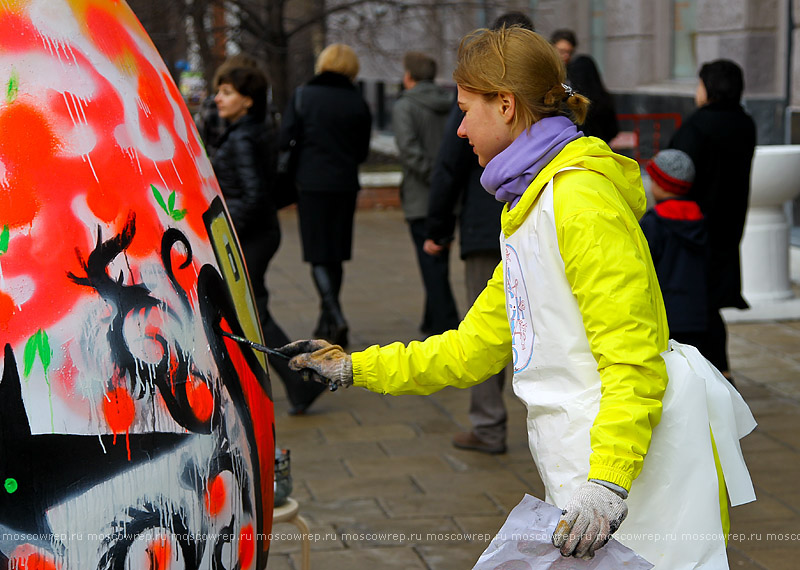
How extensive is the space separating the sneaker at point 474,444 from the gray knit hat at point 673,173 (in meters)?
1.36

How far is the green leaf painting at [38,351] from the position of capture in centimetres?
194

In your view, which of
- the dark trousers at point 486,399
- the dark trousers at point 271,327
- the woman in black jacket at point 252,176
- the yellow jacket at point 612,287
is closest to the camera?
the yellow jacket at point 612,287

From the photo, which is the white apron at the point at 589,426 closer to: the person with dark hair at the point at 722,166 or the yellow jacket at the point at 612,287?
the yellow jacket at the point at 612,287

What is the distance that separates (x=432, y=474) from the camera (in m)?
4.91

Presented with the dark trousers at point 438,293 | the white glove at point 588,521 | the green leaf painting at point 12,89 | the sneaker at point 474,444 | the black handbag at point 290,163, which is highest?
the green leaf painting at point 12,89

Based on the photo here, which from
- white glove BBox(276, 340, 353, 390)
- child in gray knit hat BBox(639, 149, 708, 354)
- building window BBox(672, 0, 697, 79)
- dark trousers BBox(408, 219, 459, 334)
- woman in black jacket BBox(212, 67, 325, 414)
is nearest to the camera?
white glove BBox(276, 340, 353, 390)

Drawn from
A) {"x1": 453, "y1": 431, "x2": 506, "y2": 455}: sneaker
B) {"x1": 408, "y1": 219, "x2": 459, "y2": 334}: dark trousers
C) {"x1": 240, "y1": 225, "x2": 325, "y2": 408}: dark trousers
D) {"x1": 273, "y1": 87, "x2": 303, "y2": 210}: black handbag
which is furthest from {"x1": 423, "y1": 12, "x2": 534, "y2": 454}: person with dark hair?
{"x1": 273, "y1": 87, "x2": 303, "y2": 210}: black handbag

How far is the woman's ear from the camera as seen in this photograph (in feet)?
7.47

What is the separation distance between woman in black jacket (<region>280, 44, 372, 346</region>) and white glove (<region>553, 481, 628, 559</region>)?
5057 millimetres

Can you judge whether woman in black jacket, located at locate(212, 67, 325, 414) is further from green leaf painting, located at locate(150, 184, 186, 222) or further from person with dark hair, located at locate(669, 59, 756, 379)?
green leaf painting, located at locate(150, 184, 186, 222)

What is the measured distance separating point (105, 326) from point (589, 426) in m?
0.91

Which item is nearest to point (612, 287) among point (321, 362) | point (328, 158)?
point (321, 362)

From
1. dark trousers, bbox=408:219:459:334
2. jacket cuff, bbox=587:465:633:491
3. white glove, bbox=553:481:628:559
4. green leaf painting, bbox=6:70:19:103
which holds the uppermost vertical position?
green leaf painting, bbox=6:70:19:103

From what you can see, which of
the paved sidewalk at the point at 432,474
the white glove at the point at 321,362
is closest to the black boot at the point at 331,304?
the paved sidewalk at the point at 432,474
